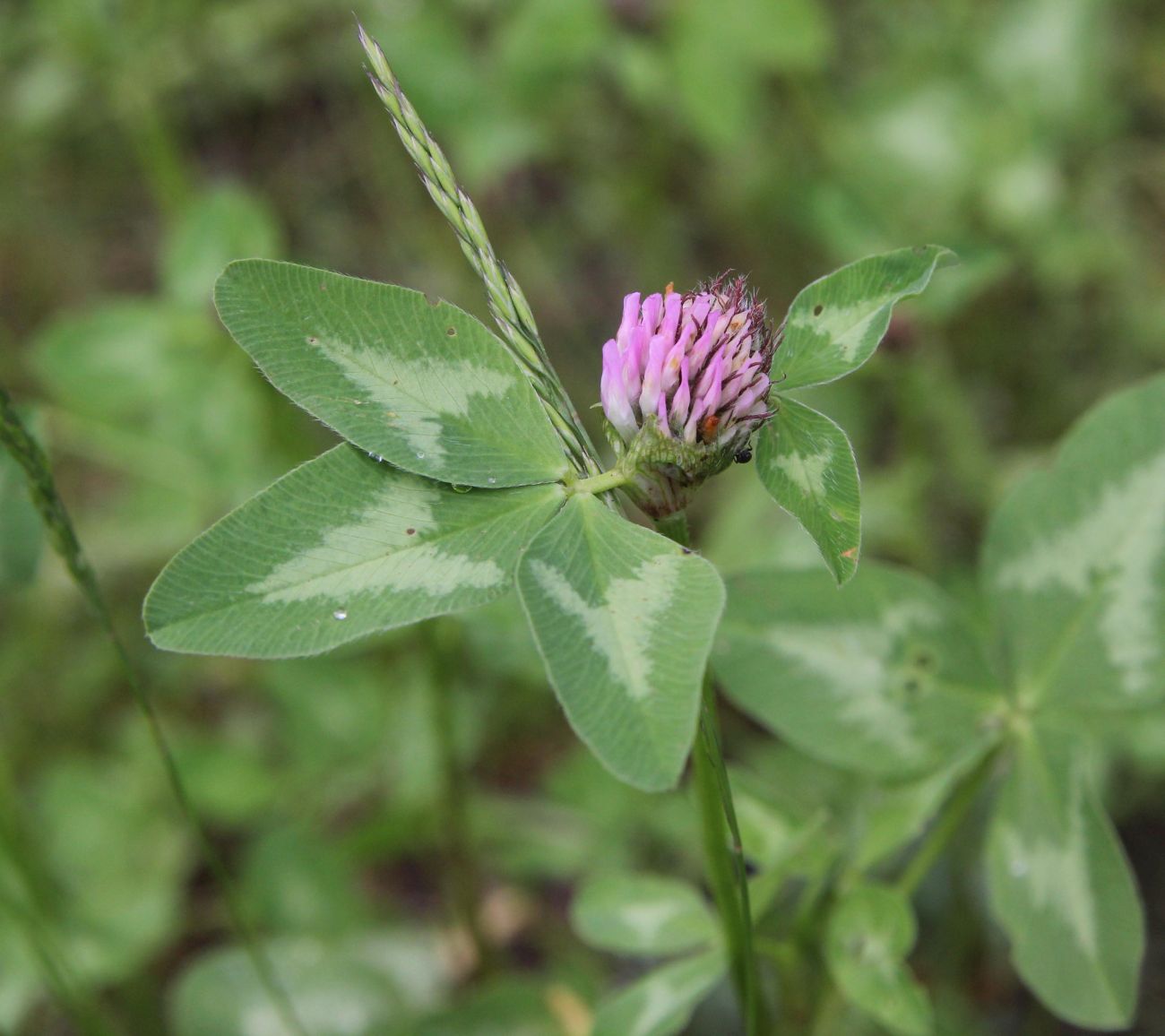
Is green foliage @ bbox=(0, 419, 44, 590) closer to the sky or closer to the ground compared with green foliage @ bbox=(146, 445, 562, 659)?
closer to the sky

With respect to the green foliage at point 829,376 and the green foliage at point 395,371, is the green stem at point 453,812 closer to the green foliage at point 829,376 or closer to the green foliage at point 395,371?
the green foliage at point 395,371

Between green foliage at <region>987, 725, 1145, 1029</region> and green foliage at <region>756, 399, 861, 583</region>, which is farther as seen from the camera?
green foliage at <region>987, 725, 1145, 1029</region>

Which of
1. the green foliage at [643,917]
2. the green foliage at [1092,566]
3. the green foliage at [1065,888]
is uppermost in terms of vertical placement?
the green foliage at [1092,566]

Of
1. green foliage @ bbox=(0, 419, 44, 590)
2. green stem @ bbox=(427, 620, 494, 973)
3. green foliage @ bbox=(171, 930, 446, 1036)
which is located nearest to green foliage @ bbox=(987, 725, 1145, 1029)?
green stem @ bbox=(427, 620, 494, 973)

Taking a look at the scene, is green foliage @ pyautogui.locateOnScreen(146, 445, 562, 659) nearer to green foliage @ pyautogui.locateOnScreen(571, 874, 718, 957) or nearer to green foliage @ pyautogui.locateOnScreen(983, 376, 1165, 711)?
green foliage @ pyautogui.locateOnScreen(571, 874, 718, 957)

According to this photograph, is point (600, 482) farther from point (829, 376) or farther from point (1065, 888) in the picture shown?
point (1065, 888)

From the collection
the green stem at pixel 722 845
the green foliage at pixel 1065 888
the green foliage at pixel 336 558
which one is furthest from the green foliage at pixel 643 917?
the green foliage at pixel 336 558

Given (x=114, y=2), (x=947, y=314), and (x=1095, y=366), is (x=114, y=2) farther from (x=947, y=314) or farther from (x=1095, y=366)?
(x=1095, y=366)
